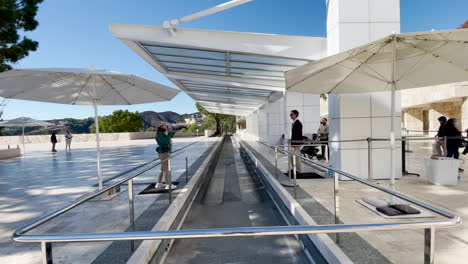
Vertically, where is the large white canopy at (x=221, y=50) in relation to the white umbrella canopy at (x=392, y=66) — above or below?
above

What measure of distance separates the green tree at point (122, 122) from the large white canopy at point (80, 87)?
6965 cm

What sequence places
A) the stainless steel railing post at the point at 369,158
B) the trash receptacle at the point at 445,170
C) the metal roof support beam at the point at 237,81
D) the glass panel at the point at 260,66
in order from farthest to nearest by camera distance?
the metal roof support beam at the point at 237,81, the glass panel at the point at 260,66, the stainless steel railing post at the point at 369,158, the trash receptacle at the point at 445,170

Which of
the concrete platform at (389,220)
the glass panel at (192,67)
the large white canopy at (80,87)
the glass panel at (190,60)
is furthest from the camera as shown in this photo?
the glass panel at (192,67)

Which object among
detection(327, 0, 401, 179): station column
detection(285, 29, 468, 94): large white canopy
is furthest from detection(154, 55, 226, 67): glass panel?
detection(285, 29, 468, 94): large white canopy

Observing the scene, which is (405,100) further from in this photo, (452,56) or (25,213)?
(25,213)

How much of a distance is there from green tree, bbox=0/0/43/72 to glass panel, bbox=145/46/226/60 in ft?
26.5

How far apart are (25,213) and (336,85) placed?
6103mm

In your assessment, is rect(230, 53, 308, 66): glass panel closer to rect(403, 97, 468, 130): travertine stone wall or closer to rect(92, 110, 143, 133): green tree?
rect(403, 97, 468, 130): travertine stone wall

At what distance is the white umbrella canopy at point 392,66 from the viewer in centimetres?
320

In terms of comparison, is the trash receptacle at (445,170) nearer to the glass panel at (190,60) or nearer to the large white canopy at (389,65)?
the large white canopy at (389,65)

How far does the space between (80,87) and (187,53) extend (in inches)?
Answer: 182

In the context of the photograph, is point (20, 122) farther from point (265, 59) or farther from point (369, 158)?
point (369, 158)

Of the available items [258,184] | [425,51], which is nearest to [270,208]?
[258,184]

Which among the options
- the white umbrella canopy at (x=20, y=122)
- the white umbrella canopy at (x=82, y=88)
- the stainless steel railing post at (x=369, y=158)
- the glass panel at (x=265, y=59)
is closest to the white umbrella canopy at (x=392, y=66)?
the stainless steel railing post at (x=369, y=158)
